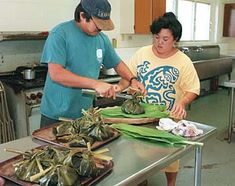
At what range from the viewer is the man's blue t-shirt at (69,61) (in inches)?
66.2

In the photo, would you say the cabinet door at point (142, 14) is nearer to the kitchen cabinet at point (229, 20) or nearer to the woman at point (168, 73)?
the woman at point (168, 73)

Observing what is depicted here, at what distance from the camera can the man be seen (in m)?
1.59

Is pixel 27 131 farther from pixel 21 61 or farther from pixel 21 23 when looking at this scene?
pixel 21 23

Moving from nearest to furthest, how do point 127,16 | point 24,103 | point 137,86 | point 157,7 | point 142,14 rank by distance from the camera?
point 137,86 < point 24,103 < point 127,16 < point 142,14 < point 157,7

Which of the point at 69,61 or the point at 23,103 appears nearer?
the point at 69,61

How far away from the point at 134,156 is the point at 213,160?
2.41 m

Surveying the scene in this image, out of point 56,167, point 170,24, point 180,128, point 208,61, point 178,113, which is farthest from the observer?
point 208,61

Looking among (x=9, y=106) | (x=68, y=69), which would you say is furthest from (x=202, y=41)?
(x=68, y=69)

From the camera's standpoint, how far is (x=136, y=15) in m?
4.45

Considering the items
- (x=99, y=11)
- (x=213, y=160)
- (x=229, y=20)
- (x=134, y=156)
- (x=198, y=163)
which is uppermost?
(x=229, y=20)

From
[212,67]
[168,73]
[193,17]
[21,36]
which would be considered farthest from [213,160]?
[193,17]

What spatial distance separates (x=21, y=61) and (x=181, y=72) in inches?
74.7

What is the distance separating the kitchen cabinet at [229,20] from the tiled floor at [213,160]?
8.86ft

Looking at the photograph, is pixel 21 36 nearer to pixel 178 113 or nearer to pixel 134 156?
pixel 178 113
